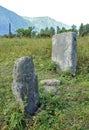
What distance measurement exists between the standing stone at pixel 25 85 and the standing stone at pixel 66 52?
8.80ft

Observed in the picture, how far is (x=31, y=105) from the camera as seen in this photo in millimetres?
5441

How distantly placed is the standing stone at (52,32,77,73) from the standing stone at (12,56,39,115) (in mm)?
2683

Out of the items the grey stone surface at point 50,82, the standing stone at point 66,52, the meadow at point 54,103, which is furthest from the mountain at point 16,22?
the grey stone surface at point 50,82

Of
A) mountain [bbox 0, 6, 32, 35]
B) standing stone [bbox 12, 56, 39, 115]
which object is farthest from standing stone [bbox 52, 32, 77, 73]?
mountain [bbox 0, 6, 32, 35]

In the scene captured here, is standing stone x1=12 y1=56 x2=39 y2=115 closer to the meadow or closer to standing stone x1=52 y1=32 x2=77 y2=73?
the meadow

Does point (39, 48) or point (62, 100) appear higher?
point (39, 48)

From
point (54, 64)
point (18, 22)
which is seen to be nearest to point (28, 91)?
point (54, 64)

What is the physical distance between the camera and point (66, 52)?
8.26 meters

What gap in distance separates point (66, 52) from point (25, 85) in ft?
10.1

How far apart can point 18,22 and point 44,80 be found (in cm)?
12741

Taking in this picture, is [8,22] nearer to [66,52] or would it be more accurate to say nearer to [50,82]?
[66,52]

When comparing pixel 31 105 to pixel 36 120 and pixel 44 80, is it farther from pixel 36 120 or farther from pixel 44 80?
pixel 44 80

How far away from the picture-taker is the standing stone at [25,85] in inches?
211

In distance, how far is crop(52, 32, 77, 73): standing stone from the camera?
8.11 metres
